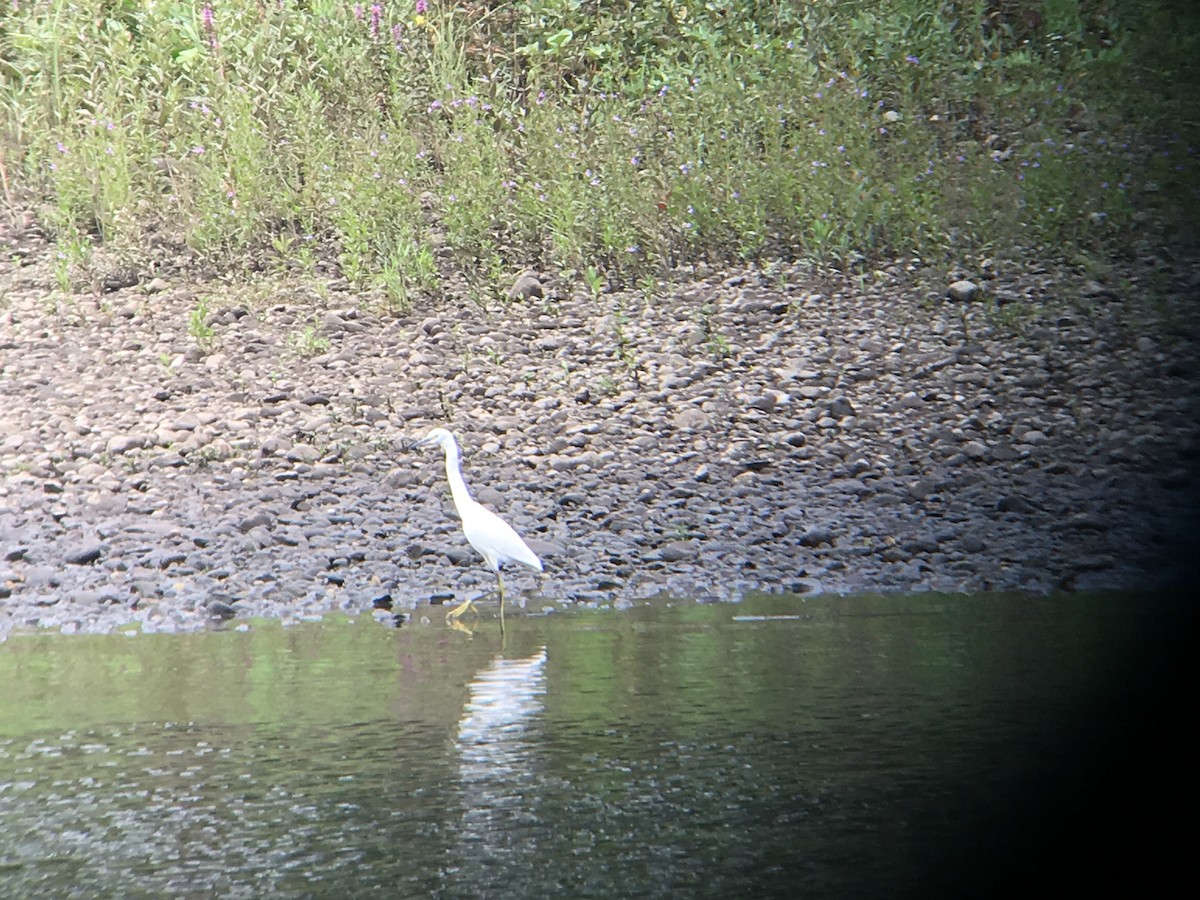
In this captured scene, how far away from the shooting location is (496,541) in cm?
Answer: 578

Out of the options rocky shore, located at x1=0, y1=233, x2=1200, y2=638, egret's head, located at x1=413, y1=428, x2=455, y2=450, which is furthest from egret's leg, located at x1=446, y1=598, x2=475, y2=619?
egret's head, located at x1=413, y1=428, x2=455, y2=450

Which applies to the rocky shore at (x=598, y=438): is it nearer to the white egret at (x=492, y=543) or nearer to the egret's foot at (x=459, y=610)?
the egret's foot at (x=459, y=610)

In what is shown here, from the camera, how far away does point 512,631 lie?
5535 millimetres

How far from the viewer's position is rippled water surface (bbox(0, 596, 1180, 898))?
3.31 meters

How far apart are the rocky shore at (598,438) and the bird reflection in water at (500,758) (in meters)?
1.03

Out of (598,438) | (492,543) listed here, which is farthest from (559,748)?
(598,438)

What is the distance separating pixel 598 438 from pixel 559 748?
3.36m

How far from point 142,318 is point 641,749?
5.74m

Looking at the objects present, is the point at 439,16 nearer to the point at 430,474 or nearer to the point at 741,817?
the point at 430,474

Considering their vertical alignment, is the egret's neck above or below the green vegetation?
below

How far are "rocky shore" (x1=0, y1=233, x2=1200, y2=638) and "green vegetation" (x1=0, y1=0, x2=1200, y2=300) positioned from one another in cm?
44

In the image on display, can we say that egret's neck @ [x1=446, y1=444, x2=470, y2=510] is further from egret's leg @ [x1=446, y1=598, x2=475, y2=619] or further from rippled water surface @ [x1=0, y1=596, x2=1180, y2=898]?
rippled water surface @ [x1=0, y1=596, x2=1180, y2=898]

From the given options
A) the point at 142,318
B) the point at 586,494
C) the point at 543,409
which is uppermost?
the point at 142,318

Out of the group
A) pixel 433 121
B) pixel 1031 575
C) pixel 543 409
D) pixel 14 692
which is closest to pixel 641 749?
pixel 14 692
